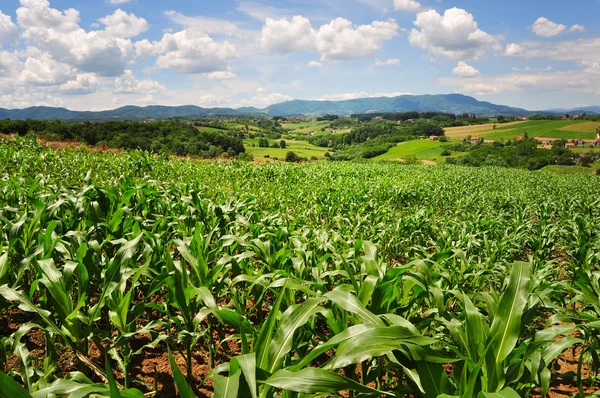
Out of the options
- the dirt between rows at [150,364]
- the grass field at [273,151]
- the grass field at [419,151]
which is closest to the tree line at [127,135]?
the grass field at [273,151]

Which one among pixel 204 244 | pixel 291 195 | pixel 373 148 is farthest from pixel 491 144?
pixel 204 244

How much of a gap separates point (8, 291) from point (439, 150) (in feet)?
314

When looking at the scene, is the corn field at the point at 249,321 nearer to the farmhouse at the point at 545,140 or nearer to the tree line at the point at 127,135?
the tree line at the point at 127,135

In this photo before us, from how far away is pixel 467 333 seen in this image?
1.88m

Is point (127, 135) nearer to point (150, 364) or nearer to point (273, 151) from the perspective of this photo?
point (273, 151)

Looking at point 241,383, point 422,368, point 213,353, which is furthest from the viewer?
point 213,353

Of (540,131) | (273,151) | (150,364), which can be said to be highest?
(540,131)

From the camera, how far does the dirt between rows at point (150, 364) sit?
103 inches

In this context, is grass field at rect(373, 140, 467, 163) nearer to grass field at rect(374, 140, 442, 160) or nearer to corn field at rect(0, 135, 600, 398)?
grass field at rect(374, 140, 442, 160)

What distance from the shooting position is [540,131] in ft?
330

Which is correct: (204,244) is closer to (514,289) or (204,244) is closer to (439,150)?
(514,289)

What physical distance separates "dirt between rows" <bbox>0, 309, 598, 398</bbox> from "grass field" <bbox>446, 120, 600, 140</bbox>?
116 metres

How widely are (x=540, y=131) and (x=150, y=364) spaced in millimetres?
127612

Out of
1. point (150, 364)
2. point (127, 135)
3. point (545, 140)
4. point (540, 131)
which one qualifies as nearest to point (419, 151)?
point (545, 140)
